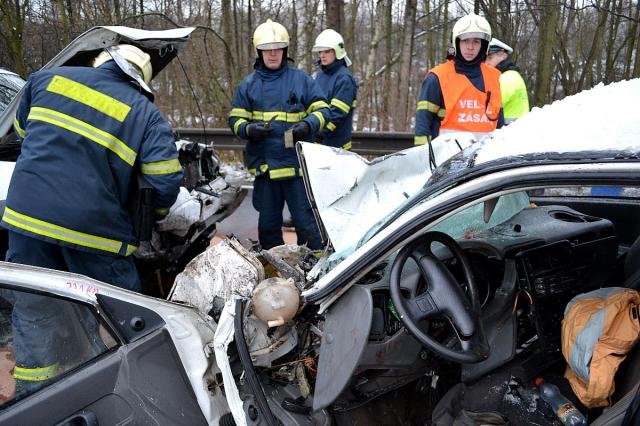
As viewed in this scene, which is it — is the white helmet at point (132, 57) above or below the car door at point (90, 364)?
above

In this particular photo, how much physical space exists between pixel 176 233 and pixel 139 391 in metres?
2.21

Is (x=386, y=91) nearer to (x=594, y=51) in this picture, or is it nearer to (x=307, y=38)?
(x=307, y=38)

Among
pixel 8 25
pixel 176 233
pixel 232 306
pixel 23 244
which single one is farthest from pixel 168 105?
pixel 232 306

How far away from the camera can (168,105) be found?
13.5 m

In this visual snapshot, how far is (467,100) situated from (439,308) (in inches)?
117

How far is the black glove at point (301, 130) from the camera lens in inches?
165

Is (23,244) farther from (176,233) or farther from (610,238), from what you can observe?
(610,238)

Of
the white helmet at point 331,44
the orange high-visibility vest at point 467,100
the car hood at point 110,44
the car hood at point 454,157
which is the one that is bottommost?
the car hood at point 454,157

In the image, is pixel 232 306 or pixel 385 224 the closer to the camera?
pixel 385 224

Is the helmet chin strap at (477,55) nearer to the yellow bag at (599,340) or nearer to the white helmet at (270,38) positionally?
the white helmet at (270,38)

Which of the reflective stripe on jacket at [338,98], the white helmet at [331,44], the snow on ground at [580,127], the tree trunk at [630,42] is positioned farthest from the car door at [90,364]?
the tree trunk at [630,42]

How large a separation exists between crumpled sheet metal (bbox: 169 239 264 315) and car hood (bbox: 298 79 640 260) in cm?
38

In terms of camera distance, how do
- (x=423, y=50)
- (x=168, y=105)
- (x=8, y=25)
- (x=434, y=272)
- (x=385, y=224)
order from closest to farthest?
1. (x=434, y=272)
2. (x=385, y=224)
3. (x=8, y=25)
4. (x=168, y=105)
5. (x=423, y=50)

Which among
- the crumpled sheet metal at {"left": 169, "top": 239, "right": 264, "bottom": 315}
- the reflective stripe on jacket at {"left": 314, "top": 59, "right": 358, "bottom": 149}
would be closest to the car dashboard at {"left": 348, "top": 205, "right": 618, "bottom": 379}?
the crumpled sheet metal at {"left": 169, "top": 239, "right": 264, "bottom": 315}
